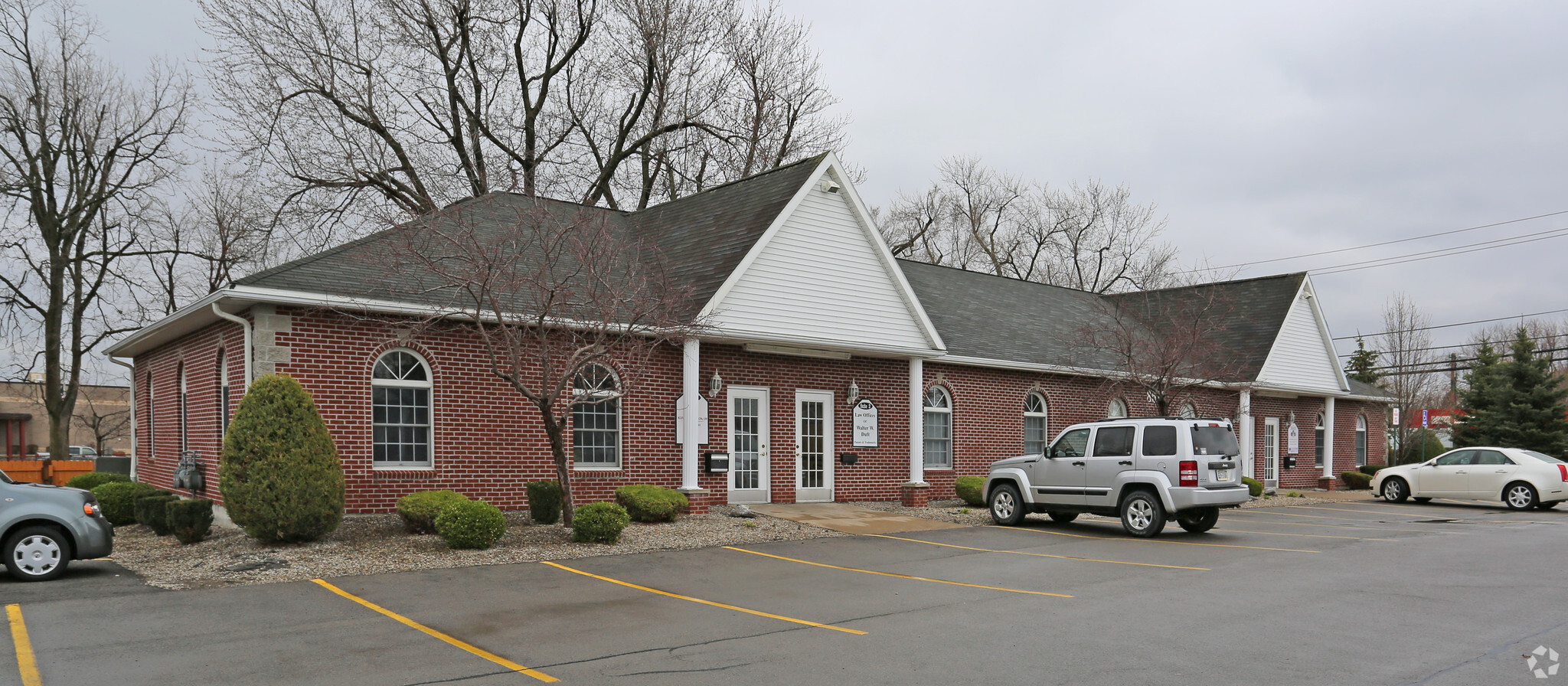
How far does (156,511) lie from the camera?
14742 millimetres

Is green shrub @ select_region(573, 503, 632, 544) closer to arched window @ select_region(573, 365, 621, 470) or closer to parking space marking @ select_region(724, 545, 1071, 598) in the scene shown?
parking space marking @ select_region(724, 545, 1071, 598)

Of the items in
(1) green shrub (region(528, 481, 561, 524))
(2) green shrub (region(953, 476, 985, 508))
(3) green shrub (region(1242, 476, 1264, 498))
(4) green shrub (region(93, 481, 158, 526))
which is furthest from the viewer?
(3) green shrub (region(1242, 476, 1264, 498))

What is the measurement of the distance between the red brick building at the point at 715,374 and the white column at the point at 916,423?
0.04 metres

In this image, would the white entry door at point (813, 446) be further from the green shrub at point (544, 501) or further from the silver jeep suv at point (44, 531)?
the silver jeep suv at point (44, 531)

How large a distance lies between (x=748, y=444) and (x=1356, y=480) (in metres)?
23.9

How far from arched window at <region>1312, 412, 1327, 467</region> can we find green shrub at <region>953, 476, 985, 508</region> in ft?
63.3

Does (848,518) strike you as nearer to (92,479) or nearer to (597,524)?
(597,524)

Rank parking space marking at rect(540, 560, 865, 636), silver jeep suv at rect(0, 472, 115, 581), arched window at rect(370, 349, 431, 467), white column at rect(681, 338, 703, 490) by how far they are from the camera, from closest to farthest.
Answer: parking space marking at rect(540, 560, 865, 636) < silver jeep suv at rect(0, 472, 115, 581) < arched window at rect(370, 349, 431, 467) < white column at rect(681, 338, 703, 490)

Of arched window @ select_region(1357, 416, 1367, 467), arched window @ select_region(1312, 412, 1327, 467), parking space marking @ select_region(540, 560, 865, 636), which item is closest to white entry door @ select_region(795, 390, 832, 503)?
parking space marking @ select_region(540, 560, 865, 636)

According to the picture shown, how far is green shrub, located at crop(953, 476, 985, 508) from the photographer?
65.7ft

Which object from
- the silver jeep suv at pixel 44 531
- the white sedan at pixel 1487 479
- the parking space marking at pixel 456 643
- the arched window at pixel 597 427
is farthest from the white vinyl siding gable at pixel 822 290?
the white sedan at pixel 1487 479

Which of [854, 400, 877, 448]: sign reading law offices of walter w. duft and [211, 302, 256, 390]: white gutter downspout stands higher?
[211, 302, 256, 390]: white gutter downspout

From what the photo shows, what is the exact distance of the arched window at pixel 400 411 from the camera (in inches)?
585

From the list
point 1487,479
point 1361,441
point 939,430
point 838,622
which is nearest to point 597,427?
point 939,430
